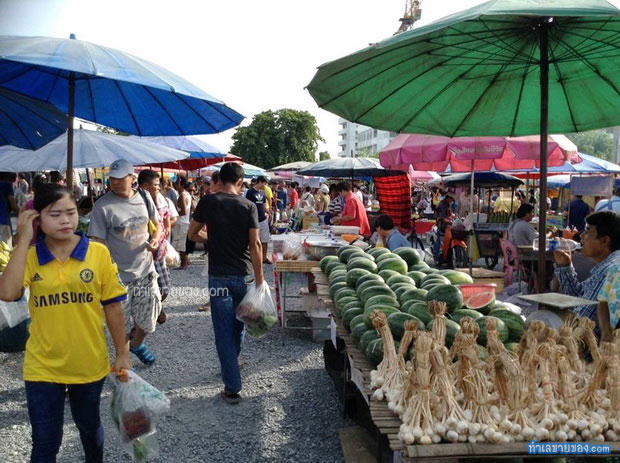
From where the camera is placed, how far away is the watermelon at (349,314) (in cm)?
374

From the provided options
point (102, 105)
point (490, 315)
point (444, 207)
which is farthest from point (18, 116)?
point (444, 207)

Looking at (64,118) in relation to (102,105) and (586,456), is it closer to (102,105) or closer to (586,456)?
(102,105)

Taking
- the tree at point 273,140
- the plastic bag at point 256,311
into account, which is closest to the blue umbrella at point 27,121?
the plastic bag at point 256,311

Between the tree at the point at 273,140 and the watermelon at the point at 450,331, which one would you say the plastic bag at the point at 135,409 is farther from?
the tree at the point at 273,140

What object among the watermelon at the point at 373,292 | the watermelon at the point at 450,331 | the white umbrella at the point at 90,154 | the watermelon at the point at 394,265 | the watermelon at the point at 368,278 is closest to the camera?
the watermelon at the point at 450,331

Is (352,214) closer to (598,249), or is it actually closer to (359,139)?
(598,249)

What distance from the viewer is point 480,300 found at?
3.52 m

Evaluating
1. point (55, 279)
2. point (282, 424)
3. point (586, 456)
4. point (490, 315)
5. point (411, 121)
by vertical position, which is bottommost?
point (282, 424)

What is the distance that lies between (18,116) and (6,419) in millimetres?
3369

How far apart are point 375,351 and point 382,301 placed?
71 centimetres

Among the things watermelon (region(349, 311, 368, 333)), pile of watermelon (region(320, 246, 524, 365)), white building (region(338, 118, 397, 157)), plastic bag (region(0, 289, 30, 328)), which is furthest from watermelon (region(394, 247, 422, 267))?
white building (region(338, 118, 397, 157))

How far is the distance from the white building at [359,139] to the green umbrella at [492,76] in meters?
102

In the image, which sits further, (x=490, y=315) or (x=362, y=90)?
(x=362, y=90)

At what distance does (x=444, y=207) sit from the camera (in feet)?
54.5
